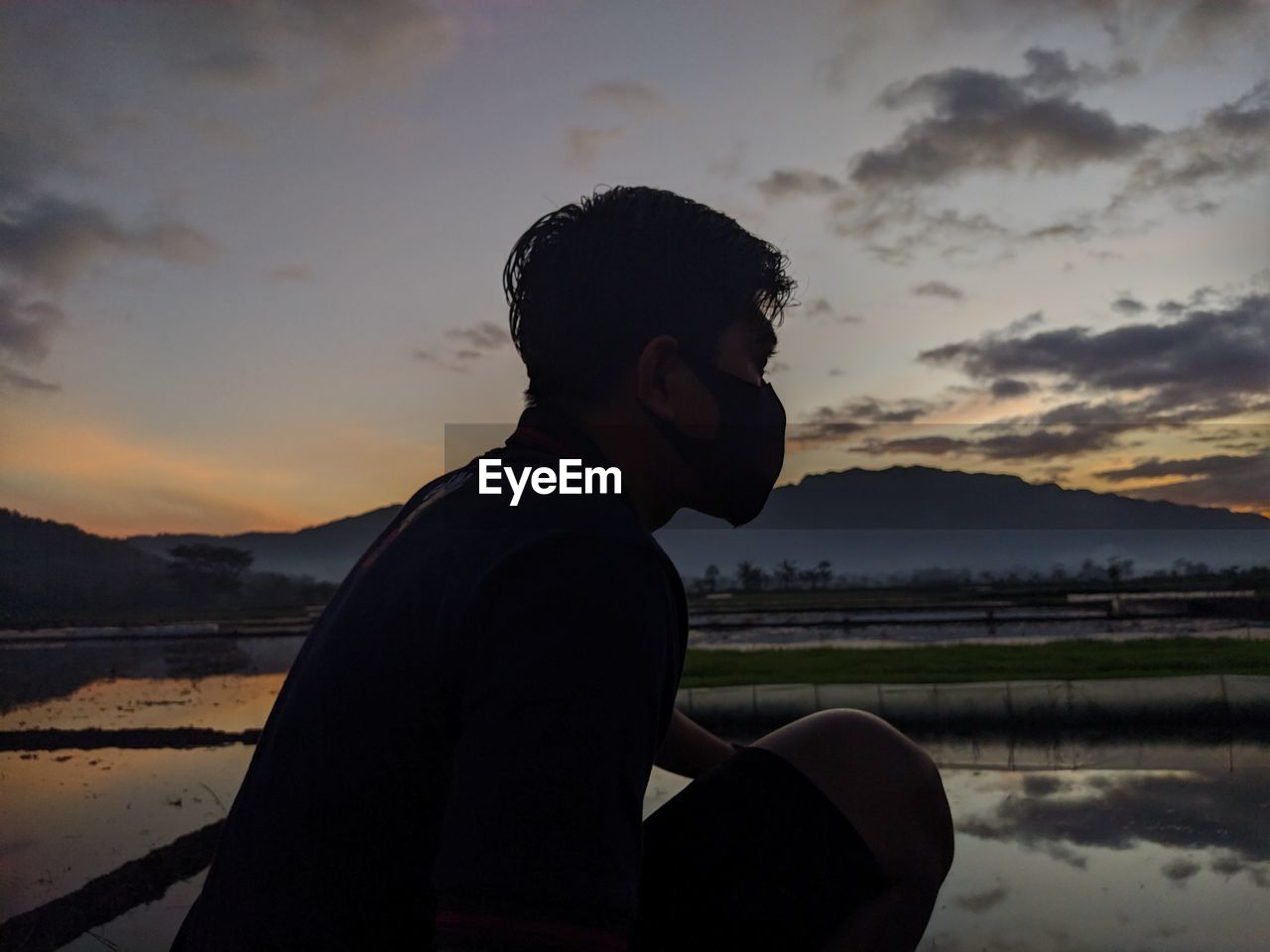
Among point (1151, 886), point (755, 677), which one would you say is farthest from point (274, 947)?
point (755, 677)

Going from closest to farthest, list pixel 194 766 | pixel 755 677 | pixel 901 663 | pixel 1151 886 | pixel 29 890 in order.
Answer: pixel 1151 886 → pixel 29 890 → pixel 194 766 → pixel 755 677 → pixel 901 663

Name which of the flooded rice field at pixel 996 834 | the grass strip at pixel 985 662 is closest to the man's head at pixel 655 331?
the flooded rice field at pixel 996 834

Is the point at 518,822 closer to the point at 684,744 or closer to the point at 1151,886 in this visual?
the point at 684,744

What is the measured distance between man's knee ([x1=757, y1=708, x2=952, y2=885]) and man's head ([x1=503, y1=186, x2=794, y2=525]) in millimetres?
393

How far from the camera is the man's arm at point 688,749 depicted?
1846mm

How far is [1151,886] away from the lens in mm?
4293

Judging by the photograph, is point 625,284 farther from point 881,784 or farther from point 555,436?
point 881,784

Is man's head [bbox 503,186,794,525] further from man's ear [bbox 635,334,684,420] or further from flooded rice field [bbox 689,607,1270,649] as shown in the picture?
flooded rice field [bbox 689,607,1270,649]

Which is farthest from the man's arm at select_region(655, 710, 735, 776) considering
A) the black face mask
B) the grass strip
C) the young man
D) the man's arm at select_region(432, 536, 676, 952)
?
the grass strip

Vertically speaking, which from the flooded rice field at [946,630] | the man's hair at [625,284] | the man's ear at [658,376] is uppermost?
the man's hair at [625,284]

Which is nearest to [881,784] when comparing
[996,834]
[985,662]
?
[996,834]

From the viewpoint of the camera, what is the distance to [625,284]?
132 cm

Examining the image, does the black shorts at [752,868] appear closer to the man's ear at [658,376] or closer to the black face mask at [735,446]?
the black face mask at [735,446]

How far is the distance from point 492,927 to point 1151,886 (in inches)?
181
